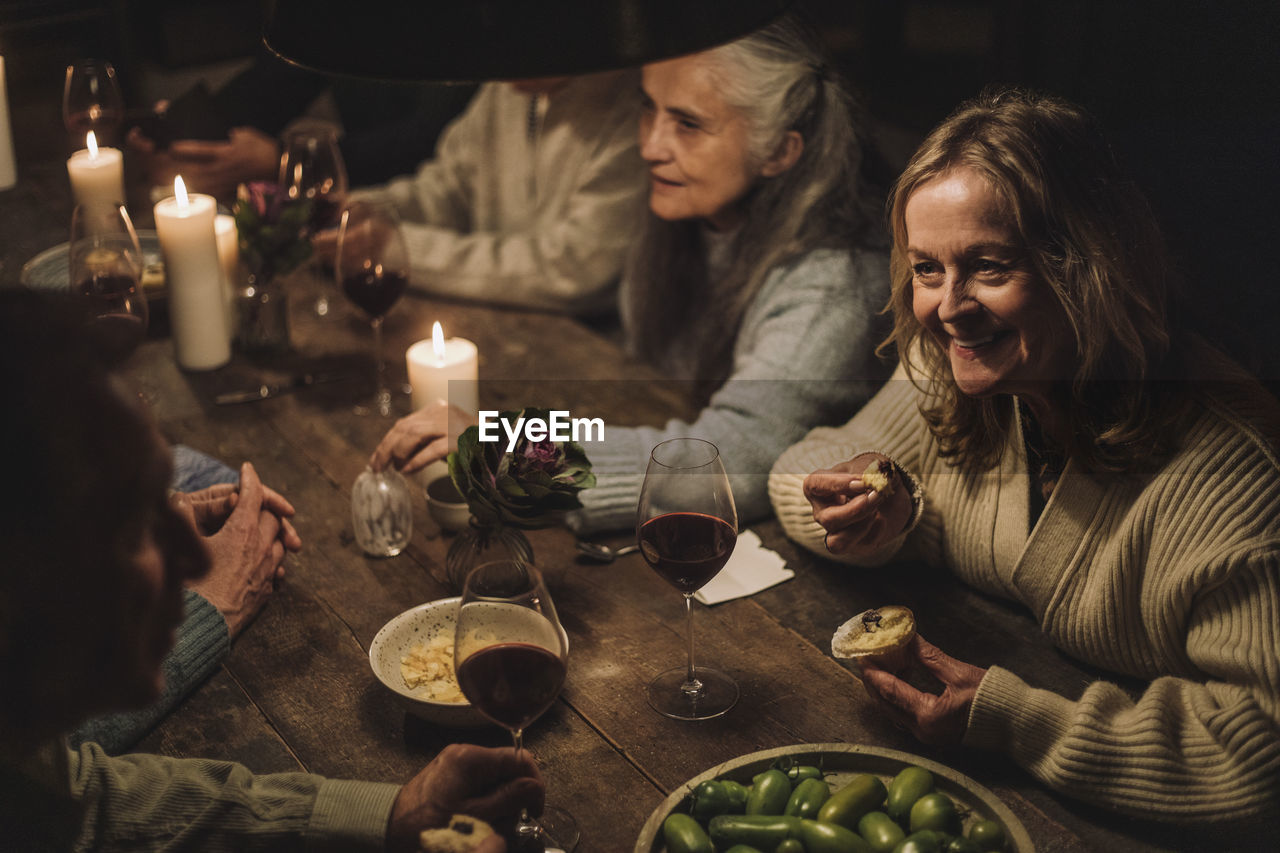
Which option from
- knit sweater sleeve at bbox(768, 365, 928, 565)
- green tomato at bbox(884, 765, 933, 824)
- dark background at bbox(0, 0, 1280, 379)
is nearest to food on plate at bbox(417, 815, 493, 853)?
green tomato at bbox(884, 765, 933, 824)

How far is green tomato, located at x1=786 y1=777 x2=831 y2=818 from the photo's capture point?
107 centimetres

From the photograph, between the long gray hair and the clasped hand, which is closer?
the clasped hand

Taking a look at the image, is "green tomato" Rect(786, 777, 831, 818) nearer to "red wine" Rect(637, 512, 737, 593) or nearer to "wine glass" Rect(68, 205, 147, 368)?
"red wine" Rect(637, 512, 737, 593)

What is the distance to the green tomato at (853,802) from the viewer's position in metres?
1.06

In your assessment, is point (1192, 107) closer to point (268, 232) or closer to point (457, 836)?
point (457, 836)

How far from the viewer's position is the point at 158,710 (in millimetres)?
1249

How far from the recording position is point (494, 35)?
77cm

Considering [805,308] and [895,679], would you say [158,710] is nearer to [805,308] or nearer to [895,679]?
[895,679]

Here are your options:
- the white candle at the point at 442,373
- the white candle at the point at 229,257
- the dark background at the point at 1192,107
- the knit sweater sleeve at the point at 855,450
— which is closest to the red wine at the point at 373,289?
the white candle at the point at 442,373

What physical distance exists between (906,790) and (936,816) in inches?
1.5

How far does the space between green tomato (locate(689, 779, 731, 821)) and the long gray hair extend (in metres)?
0.84

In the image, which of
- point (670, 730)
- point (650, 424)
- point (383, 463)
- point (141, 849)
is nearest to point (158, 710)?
point (141, 849)

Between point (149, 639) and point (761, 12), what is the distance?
28.1 inches

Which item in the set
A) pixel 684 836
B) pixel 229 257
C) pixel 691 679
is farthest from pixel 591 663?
pixel 229 257
